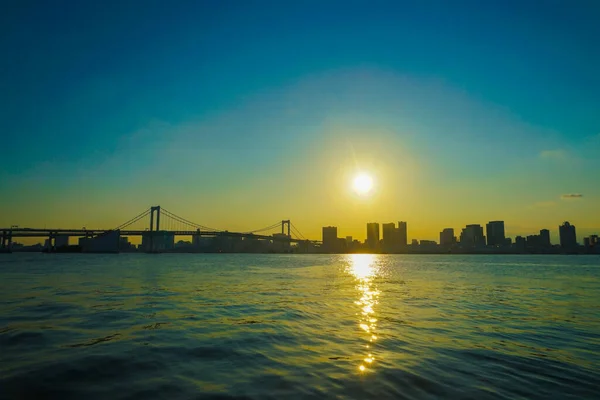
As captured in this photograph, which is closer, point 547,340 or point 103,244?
point 547,340

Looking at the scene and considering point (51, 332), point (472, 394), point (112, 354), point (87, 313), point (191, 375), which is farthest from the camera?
point (87, 313)

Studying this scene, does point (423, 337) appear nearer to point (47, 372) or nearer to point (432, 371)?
point (432, 371)

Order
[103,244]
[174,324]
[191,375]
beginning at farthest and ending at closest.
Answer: [103,244], [174,324], [191,375]

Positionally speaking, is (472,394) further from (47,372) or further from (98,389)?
(47,372)

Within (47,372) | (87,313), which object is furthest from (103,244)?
(47,372)

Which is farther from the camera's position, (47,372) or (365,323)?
(365,323)

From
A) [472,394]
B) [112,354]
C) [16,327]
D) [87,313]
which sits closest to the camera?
[472,394]

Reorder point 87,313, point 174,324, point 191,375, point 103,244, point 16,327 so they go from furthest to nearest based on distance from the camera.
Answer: point 103,244 → point 87,313 → point 174,324 → point 16,327 → point 191,375

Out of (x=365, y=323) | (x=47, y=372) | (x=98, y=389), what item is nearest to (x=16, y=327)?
(x=47, y=372)
